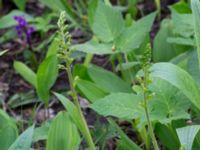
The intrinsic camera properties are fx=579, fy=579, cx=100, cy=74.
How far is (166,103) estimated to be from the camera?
143 centimetres

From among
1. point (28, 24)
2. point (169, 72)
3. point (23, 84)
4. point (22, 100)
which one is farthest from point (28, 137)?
point (28, 24)

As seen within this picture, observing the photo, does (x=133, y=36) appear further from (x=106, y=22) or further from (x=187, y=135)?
(x=187, y=135)

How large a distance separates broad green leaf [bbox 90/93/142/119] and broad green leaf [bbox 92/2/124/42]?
1.33 ft

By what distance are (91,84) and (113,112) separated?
282mm

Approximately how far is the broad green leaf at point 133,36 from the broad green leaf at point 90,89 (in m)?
0.16

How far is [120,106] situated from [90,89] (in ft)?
0.82

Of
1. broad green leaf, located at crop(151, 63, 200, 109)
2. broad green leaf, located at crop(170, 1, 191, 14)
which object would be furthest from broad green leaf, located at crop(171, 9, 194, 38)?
broad green leaf, located at crop(151, 63, 200, 109)

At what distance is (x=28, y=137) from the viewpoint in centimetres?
130

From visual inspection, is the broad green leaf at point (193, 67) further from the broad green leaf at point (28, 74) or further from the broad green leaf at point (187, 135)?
the broad green leaf at point (28, 74)

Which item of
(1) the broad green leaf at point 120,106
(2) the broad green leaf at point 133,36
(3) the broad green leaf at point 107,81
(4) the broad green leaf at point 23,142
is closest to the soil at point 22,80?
(3) the broad green leaf at point 107,81

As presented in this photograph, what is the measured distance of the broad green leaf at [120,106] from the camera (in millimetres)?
1379

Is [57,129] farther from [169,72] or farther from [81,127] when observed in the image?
[169,72]

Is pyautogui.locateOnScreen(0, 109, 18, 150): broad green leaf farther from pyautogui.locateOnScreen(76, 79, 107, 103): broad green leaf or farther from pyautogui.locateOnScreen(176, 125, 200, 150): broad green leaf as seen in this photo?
pyautogui.locateOnScreen(176, 125, 200, 150): broad green leaf

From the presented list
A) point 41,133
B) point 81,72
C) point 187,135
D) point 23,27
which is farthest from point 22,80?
point 187,135
